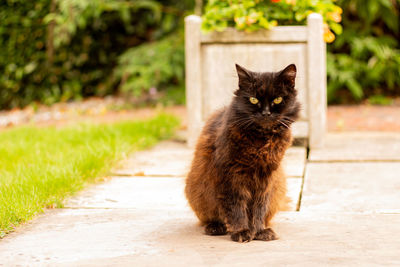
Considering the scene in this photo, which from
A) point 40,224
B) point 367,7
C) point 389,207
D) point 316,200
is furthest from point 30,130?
point 367,7

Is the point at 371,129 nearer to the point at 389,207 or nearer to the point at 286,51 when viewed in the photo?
the point at 286,51

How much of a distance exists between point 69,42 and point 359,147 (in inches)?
224

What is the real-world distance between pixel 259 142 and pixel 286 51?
8.83 ft

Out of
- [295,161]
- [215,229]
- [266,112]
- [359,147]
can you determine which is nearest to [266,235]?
[215,229]

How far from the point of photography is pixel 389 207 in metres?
3.41

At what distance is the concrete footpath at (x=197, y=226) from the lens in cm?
255

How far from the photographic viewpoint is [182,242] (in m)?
2.82

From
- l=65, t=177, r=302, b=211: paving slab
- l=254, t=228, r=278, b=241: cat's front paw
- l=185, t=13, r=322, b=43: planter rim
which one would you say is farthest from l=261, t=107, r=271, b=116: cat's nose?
l=185, t=13, r=322, b=43: planter rim

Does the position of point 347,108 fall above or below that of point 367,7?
below

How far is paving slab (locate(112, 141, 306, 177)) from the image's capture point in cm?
448

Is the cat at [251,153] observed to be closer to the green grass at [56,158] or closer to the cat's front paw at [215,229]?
the cat's front paw at [215,229]

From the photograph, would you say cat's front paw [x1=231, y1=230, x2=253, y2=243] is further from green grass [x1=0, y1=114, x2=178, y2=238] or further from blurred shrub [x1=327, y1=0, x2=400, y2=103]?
blurred shrub [x1=327, y1=0, x2=400, y2=103]

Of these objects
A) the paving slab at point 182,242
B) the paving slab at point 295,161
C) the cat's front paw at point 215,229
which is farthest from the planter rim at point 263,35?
the cat's front paw at point 215,229

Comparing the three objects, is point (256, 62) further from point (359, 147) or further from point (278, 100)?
point (278, 100)
